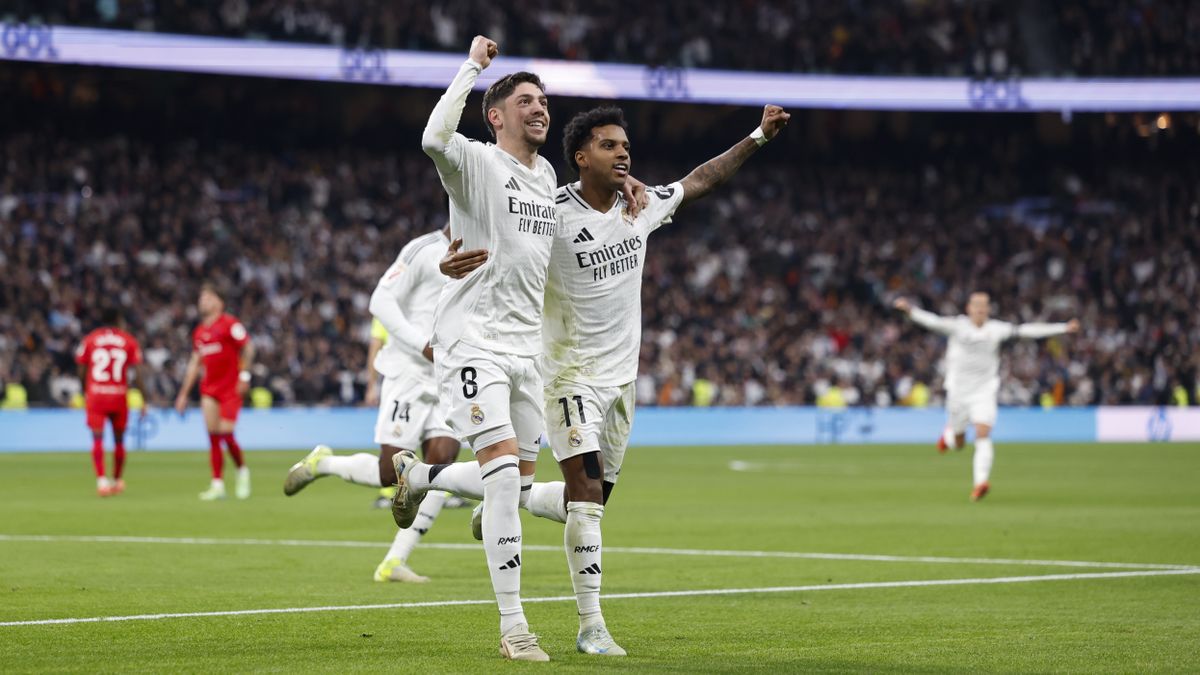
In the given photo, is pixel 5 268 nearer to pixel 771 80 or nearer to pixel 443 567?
pixel 771 80

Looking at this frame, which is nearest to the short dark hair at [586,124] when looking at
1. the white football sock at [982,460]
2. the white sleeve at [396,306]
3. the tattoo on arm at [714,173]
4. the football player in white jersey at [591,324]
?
the football player in white jersey at [591,324]

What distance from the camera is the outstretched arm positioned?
27.3 ft

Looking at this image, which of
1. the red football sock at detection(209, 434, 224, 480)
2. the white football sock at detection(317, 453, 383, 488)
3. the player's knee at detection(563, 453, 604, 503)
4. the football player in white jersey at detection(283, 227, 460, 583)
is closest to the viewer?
the player's knee at detection(563, 453, 604, 503)

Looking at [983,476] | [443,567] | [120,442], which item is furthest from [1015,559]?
[120,442]

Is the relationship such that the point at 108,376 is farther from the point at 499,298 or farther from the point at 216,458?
the point at 499,298

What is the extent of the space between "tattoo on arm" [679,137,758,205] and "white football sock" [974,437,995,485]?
11.2 meters

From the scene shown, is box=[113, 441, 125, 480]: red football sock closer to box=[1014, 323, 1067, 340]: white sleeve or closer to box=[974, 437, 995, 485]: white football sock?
box=[974, 437, 995, 485]: white football sock

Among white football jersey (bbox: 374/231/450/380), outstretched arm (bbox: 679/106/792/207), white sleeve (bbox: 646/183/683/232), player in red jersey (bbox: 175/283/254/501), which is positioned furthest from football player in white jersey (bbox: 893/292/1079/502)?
white sleeve (bbox: 646/183/683/232)

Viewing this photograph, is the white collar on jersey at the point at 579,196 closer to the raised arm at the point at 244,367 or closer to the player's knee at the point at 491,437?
the player's knee at the point at 491,437

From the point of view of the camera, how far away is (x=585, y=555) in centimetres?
759

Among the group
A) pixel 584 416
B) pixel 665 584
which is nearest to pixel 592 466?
pixel 584 416

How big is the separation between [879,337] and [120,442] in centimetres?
2459

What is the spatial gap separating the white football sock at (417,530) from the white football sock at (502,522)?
10.9ft

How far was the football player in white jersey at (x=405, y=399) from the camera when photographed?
10977 millimetres
